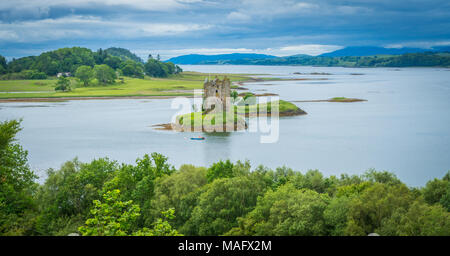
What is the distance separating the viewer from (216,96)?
54375 mm

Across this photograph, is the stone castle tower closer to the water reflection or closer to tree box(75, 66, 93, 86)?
the water reflection

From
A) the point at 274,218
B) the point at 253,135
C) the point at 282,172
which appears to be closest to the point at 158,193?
the point at 274,218

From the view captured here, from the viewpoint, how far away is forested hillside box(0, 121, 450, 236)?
1279 cm

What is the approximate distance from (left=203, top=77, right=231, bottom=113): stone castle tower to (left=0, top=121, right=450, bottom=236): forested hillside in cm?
3370

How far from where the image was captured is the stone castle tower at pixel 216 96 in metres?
53.9

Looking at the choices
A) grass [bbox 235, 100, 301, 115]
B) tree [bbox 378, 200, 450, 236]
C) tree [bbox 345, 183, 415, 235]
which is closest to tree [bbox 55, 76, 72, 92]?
grass [bbox 235, 100, 301, 115]

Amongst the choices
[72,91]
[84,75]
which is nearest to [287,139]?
[72,91]

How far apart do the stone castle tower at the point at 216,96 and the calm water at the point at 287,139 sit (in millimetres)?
6032

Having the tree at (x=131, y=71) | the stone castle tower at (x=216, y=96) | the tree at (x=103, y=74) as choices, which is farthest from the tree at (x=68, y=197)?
the tree at (x=131, y=71)

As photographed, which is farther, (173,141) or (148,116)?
(148,116)
